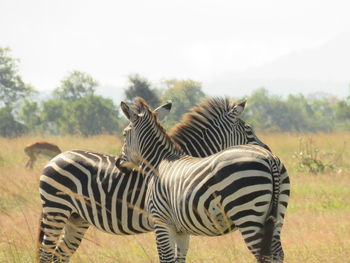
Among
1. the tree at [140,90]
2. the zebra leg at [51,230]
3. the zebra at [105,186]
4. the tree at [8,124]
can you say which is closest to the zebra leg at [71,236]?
the zebra at [105,186]

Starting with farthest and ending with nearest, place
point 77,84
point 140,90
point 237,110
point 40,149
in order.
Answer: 1. point 77,84
2. point 140,90
3. point 40,149
4. point 237,110

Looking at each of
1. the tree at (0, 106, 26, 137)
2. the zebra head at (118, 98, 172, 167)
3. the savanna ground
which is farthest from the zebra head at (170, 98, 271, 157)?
the tree at (0, 106, 26, 137)

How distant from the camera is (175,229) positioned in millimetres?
5523

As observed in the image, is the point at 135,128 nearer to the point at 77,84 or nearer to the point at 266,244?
the point at 266,244

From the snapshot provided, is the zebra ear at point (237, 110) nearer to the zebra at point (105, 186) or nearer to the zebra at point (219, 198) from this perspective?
the zebra at point (105, 186)

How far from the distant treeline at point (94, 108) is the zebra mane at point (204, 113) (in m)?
17.1

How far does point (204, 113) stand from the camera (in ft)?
21.9

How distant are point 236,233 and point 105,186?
11.4ft

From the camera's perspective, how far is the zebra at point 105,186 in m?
6.18

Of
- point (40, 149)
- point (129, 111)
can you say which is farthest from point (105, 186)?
point (40, 149)

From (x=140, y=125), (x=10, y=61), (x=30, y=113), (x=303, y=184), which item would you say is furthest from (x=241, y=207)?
(x=10, y=61)

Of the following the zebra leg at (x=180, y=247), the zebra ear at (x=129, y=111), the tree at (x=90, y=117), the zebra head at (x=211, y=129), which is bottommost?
the tree at (x=90, y=117)

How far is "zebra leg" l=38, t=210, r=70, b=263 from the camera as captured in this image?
6.41 m

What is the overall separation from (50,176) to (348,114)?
6668 cm
